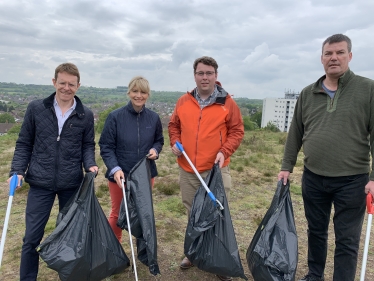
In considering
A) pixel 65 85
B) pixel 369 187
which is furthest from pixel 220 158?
pixel 65 85

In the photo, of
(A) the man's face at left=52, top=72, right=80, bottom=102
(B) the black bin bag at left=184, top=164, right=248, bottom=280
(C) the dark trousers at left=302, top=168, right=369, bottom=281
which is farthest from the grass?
(A) the man's face at left=52, top=72, right=80, bottom=102

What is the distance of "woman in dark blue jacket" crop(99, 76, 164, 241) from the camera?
2.70m

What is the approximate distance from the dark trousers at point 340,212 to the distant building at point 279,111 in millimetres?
75869

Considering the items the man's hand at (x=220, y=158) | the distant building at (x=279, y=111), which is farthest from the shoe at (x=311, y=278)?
the distant building at (x=279, y=111)

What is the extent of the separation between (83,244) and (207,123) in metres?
1.56

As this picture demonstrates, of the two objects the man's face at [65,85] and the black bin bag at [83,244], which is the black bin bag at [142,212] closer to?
the black bin bag at [83,244]

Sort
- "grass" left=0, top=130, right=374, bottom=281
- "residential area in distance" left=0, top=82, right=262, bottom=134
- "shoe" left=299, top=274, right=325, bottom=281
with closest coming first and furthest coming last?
"shoe" left=299, top=274, right=325, bottom=281, "grass" left=0, top=130, right=374, bottom=281, "residential area in distance" left=0, top=82, right=262, bottom=134

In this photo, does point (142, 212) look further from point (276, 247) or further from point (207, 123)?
point (276, 247)

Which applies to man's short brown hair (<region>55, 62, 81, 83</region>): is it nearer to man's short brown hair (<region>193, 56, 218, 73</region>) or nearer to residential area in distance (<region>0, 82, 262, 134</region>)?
residential area in distance (<region>0, 82, 262, 134</region>)

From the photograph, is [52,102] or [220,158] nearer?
[52,102]

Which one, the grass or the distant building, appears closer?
the grass

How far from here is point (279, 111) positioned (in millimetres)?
79000

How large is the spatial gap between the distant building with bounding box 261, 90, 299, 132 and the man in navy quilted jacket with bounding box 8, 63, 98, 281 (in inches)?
3018

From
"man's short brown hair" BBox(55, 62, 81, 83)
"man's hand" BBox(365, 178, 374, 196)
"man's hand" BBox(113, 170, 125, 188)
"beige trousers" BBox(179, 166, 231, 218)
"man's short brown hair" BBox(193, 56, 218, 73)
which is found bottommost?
"beige trousers" BBox(179, 166, 231, 218)
